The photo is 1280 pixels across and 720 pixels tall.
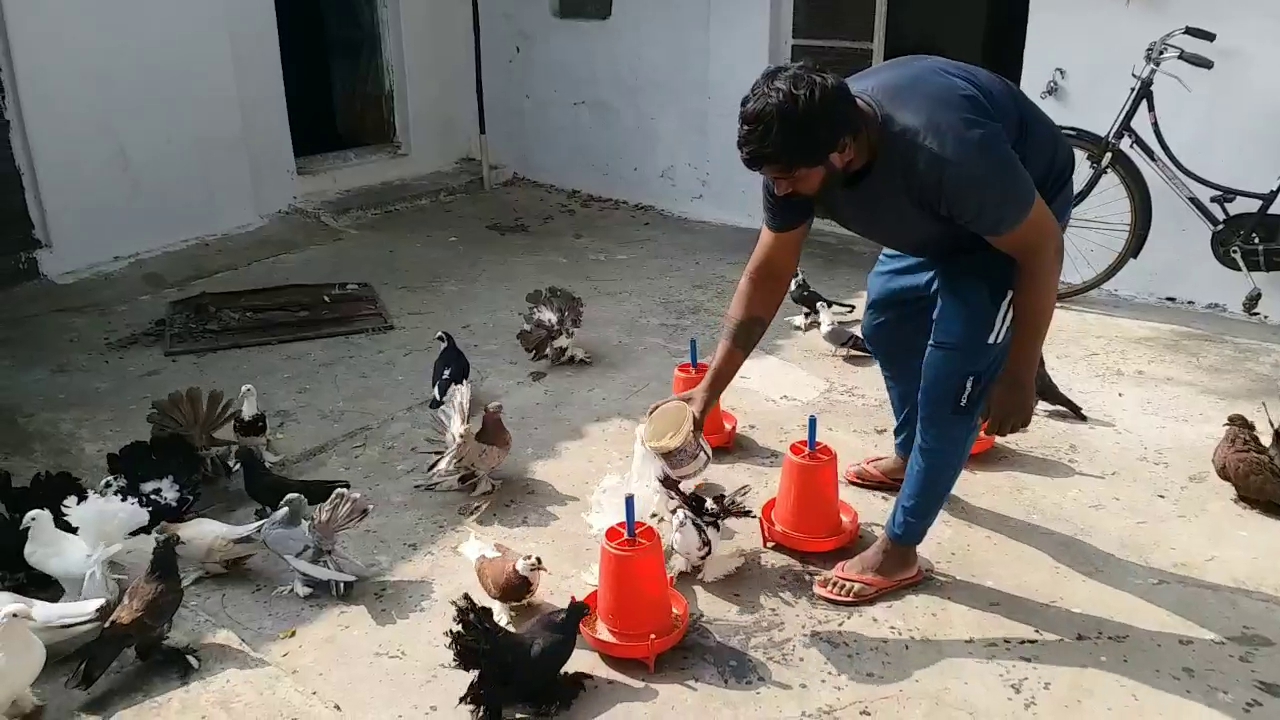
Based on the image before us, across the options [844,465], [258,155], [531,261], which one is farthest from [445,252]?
[844,465]

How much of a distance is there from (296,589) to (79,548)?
54 cm

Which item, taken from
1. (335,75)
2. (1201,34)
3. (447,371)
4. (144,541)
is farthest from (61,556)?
(335,75)

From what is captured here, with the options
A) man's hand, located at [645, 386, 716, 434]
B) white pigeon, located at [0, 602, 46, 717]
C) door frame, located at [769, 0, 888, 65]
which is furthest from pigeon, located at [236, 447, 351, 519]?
door frame, located at [769, 0, 888, 65]

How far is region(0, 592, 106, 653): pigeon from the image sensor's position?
7.34 ft

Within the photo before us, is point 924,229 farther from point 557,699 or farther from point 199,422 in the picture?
point 199,422

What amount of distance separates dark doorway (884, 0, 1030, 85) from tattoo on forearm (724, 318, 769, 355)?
4.53 m

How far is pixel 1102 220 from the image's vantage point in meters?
4.59

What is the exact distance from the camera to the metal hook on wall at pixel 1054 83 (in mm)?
4512

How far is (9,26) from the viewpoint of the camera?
15.2 ft

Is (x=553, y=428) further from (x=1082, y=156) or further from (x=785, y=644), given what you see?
(x=1082, y=156)

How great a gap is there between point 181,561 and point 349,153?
4578 mm

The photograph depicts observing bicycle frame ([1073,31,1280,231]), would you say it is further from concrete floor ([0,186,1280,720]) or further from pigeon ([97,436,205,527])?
pigeon ([97,436,205,527])

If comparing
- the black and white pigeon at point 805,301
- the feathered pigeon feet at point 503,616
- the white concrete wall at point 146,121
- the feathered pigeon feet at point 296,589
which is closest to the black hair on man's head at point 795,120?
the feathered pigeon feet at point 503,616

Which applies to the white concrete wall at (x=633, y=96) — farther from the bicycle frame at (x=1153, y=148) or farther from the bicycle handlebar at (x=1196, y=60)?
the bicycle handlebar at (x=1196, y=60)
